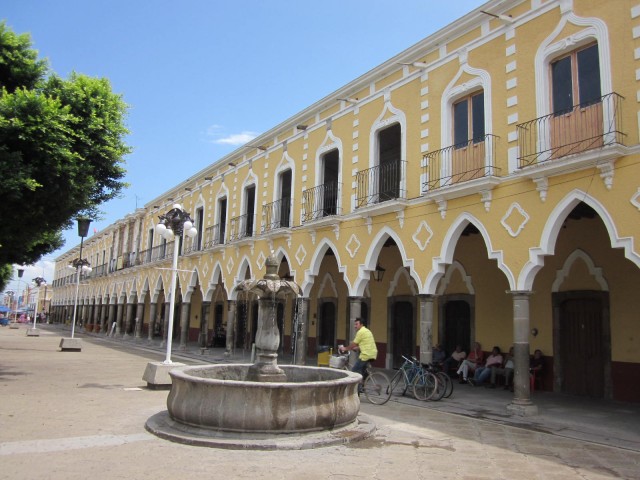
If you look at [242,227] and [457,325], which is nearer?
[457,325]

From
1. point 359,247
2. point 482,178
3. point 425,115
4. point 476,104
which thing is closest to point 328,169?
point 359,247

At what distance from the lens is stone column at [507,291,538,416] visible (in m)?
9.38

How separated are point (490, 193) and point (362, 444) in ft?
19.6

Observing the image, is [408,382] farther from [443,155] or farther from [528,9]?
[528,9]

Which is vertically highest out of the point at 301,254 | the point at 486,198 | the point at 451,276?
the point at 486,198

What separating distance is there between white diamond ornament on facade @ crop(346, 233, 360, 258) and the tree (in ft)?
19.7

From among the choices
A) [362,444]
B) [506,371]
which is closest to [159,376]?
[362,444]

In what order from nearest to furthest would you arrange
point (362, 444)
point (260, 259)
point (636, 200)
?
point (362, 444) → point (636, 200) → point (260, 259)

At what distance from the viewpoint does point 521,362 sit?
961 centimetres

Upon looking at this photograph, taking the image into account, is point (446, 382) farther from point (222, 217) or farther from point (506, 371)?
point (222, 217)

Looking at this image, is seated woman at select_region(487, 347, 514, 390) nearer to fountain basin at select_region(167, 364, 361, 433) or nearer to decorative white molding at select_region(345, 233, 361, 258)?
decorative white molding at select_region(345, 233, 361, 258)

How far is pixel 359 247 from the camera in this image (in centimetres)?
1420

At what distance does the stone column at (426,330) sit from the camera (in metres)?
11.6

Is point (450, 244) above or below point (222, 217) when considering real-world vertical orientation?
below
